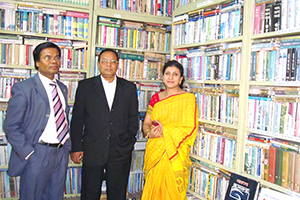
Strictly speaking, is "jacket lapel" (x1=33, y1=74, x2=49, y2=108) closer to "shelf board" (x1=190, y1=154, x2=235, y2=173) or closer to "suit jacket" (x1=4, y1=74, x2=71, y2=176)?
"suit jacket" (x1=4, y1=74, x2=71, y2=176)

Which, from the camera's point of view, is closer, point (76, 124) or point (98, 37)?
point (76, 124)

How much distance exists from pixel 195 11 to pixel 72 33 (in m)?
1.40

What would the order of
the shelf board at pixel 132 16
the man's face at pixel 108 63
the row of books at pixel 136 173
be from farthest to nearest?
the row of books at pixel 136 173 < the shelf board at pixel 132 16 < the man's face at pixel 108 63

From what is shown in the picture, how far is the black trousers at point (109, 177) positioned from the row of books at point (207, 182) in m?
0.75

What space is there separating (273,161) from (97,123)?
1444 mm

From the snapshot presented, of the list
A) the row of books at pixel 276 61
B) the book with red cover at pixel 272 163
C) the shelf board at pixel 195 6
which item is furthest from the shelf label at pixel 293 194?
the shelf board at pixel 195 6

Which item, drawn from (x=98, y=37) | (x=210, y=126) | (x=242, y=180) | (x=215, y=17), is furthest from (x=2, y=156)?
(x=215, y=17)

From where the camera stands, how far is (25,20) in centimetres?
284

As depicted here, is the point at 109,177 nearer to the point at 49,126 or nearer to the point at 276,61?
the point at 49,126

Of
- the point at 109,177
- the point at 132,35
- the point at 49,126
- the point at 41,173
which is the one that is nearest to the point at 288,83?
the point at 109,177

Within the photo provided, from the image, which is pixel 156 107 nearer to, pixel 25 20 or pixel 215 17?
pixel 215 17

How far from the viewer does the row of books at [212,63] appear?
2.25 m

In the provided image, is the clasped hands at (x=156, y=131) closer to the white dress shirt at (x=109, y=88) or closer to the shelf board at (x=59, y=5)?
the white dress shirt at (x=109, y=88)

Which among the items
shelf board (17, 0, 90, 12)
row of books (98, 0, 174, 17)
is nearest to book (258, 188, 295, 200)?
row of books (98, 0, 174, 17)
